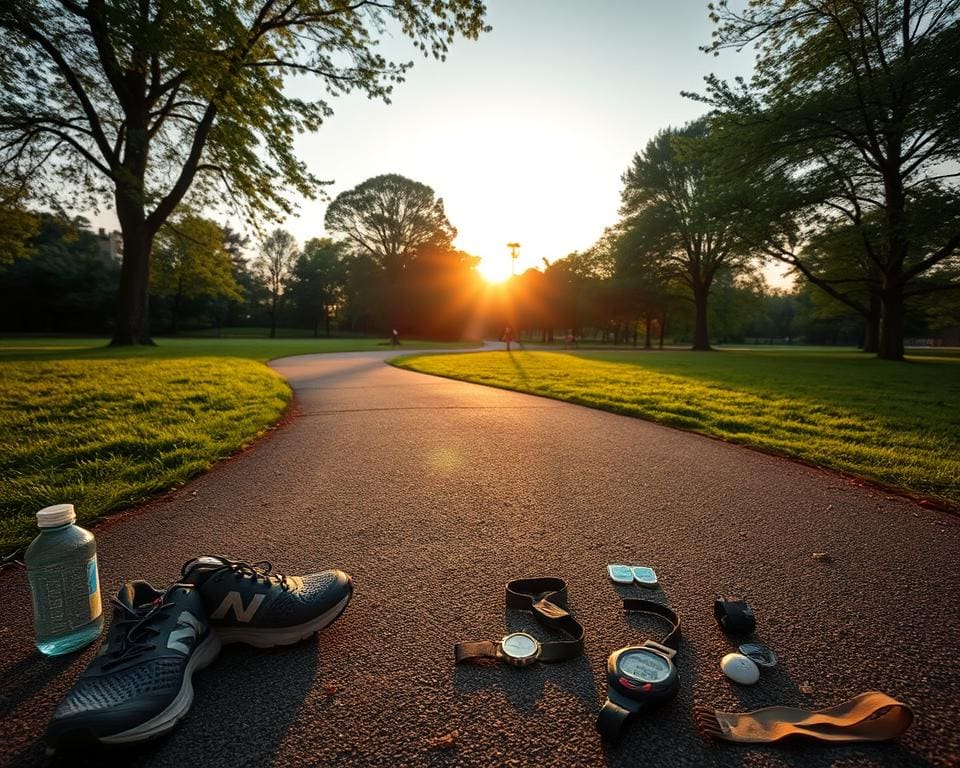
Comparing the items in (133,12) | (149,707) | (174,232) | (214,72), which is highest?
(133,12)

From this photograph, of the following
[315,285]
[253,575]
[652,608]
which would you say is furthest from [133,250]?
[315,285]

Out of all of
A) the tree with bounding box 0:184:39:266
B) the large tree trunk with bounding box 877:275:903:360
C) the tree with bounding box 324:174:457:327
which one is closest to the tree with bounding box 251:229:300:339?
the tree with bounding box 324:174:457:327

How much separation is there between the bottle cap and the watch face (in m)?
1.82

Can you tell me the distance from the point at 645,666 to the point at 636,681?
107 millimetres

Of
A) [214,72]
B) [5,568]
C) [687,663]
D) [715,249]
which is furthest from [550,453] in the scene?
[715,249]

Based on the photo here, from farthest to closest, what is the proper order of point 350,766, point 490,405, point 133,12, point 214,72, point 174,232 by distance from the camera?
point 174,232
point 214,72
point 133,12
point 490,405
point 350,766

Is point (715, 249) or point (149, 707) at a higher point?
point (715, 249)

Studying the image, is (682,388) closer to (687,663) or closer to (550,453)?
(550,453)

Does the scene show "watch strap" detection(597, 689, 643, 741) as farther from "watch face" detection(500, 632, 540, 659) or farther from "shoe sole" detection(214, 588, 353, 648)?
"shoe sole" detection(214, 588, 353, 648)

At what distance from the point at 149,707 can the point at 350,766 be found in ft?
2.17

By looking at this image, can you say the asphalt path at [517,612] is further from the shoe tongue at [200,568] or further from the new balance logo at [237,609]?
the shoe tongue at [200,568]

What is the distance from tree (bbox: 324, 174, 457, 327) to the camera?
4838 centimetres

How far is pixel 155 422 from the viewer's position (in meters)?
5.27

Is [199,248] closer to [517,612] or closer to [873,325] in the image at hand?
[517,612]
